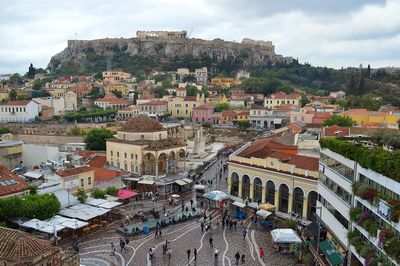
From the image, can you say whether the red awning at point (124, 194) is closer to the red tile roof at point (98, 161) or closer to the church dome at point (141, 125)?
the red tile roof at point (98, 161)

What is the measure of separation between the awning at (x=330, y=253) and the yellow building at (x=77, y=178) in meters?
18.7

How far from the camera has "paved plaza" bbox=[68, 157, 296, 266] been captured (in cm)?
2347

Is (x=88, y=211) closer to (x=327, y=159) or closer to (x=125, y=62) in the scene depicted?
(x=327, y=159)

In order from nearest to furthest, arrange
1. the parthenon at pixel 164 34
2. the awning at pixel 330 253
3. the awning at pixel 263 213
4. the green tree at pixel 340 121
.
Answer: the awning at pixel 330 253, the awning at pixel 263 213, the green tree at pixel 340 121, the parthenon at pixel 164 34

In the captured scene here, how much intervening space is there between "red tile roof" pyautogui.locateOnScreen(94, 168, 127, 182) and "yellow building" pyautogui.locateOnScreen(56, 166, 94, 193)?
7.84 ft

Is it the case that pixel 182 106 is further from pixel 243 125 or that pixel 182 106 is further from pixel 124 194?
pixel 124 194

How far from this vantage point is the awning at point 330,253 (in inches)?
861

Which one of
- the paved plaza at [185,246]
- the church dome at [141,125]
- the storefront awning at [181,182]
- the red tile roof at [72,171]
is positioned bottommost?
the paved plaza at [185,246]

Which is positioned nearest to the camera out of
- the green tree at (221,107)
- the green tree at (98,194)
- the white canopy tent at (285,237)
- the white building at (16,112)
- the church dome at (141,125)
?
the white canopy tent at (285,237)

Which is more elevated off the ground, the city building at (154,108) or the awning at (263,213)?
the city building at (154,108)

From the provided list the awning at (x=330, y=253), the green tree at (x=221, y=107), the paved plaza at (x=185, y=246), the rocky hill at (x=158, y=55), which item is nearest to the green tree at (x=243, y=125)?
the green tree at (x=221, y=107)

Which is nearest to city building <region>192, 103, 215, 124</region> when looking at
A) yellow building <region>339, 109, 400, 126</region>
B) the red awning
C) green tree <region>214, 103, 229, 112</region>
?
green tree <region>214, 103, 229, 112</region>

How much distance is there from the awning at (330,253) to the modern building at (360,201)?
31 centimetres

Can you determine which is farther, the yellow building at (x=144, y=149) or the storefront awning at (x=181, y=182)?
the yellow building at (x=144, y=149)
